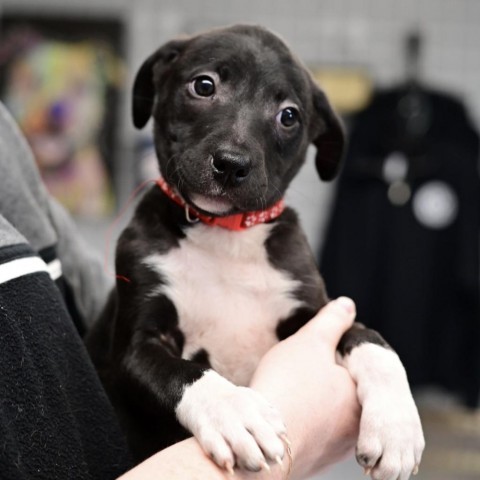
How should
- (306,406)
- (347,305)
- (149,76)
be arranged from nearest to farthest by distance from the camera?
(306,406)
(347,305)
(149,76)

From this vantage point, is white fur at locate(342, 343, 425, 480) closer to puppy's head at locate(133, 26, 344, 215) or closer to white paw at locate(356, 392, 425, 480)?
white paw at locate(356, 392, 425, 480)

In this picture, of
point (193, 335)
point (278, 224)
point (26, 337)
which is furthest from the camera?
point (278, 224)

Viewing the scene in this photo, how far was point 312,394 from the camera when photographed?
1.20 meters

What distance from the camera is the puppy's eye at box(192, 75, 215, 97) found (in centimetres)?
155

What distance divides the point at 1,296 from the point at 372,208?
2891 mm

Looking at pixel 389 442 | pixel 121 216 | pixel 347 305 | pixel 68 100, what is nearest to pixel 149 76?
pixel 347 305

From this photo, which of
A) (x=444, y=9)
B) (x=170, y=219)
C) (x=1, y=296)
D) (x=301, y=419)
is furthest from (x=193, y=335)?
(x=444, y=9)

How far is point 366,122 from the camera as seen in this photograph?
12.5ft

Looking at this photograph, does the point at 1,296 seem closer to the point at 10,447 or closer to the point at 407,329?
the point at 10,447

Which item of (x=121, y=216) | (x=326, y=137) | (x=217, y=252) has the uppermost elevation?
(x=326, y=137)

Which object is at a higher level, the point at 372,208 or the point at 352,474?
the point at 372,208

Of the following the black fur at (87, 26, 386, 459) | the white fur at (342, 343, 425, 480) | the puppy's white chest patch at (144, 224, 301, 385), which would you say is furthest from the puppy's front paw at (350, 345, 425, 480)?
the puppy's white chest patch at (144, 224, 301, 385)

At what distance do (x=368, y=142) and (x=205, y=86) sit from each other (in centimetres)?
233

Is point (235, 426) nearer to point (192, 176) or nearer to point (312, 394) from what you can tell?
point (312, 394)
